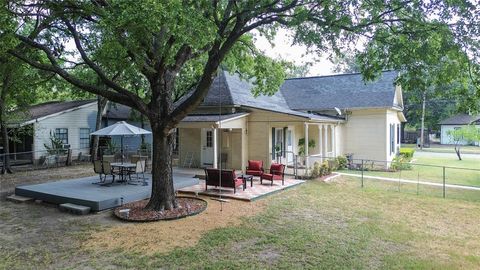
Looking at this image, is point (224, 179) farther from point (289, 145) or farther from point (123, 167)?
point (289, 145)

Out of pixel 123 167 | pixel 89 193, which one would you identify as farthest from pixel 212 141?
pixel 89 193

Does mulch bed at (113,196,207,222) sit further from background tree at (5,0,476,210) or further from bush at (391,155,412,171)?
bush at (391,155,412,171)

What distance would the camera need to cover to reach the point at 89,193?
11.0 metres

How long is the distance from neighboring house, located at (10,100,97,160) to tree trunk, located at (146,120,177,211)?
47.2ft

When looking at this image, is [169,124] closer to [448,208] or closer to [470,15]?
[470,15]

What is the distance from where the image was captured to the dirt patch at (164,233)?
23.1 ft

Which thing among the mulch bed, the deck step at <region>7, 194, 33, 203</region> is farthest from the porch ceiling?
the deck step at <region>7, 194, 33, 203</region>

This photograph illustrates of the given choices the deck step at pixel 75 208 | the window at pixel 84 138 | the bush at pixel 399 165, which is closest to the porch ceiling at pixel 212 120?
the deck step at pixel 75 208

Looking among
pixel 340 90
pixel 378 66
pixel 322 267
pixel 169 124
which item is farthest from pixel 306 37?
pixel 340 90

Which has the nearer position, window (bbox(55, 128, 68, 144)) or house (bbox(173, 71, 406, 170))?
house (bbox(173, 71, 406, 170))

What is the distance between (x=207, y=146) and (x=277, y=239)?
37.6 feet

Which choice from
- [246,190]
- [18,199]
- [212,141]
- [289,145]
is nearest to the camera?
[18,199]

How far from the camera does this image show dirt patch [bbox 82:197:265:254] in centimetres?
704

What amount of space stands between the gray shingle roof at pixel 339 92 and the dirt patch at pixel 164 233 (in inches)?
537
